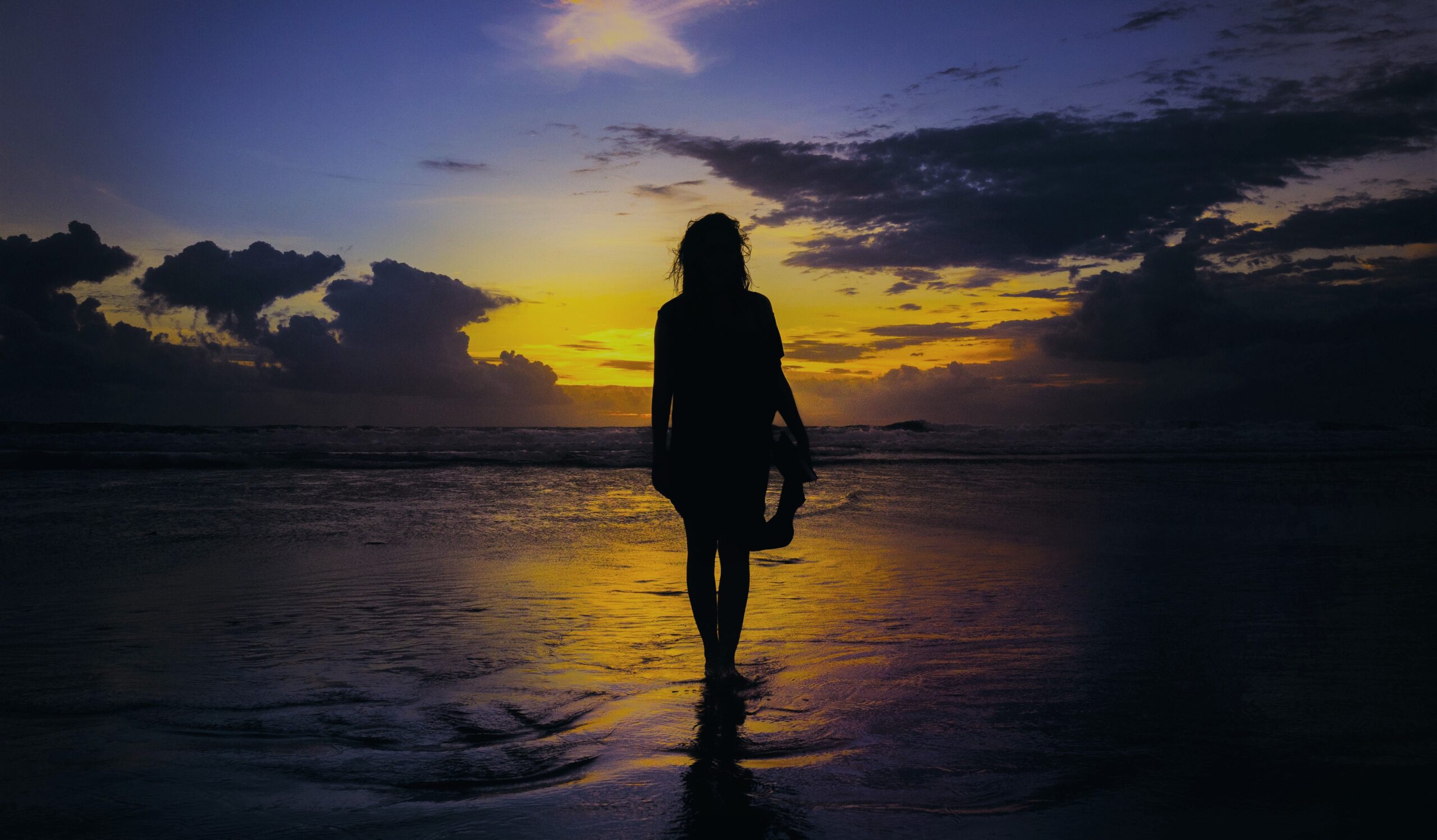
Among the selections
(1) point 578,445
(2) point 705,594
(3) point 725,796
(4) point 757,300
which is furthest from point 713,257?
(1) point 578,445

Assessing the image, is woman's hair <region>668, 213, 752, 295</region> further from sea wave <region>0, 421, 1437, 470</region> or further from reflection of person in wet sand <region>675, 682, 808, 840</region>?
sea wave <region>0, 421, 1437, 470</region>

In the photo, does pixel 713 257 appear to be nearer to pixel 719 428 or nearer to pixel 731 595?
pixel 719 428

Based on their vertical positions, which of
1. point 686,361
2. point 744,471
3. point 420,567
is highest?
point 686,361

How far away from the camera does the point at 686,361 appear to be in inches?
133

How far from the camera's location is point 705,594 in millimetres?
3416

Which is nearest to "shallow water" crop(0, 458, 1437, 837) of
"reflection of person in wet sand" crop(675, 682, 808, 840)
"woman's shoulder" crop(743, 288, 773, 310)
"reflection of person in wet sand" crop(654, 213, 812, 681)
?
"reflection of person in wet sand" crop(675, 682, 808, 840)

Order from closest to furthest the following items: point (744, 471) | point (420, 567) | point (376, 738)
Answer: point (376, 738)
point (744, 471)
point (420, 567)

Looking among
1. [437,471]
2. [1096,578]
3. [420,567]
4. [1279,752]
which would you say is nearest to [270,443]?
[437,471]

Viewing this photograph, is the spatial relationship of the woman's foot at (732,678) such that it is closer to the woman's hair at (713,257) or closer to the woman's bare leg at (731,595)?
the woman's bare leg at (731,595)

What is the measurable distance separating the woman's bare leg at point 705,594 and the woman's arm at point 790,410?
0.54 meters

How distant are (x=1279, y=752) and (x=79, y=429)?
127ft

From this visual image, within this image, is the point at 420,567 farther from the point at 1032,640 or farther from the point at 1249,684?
the point at 1249,684

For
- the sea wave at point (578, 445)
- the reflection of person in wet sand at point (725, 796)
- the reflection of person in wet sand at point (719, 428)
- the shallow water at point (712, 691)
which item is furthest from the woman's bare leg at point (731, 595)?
the sea wave at point (578, 445)

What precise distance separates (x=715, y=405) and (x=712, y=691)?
1.10 meters
